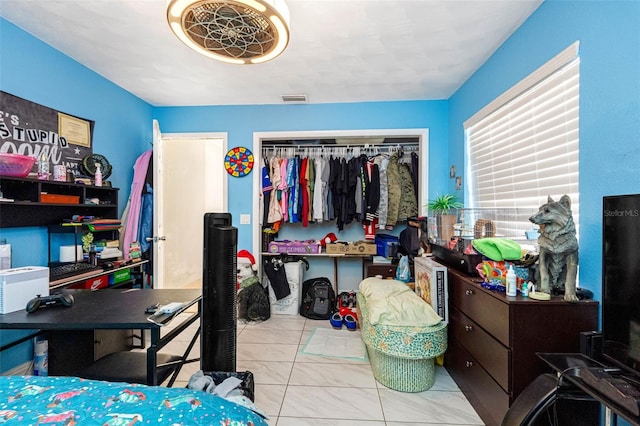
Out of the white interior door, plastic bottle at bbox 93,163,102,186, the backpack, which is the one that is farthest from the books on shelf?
the white interior door

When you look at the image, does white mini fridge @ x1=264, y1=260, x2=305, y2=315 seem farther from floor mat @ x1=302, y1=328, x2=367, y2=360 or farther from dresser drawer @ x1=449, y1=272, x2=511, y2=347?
dresser drawer @ x1=449, y1=272, x2=511, y2=347

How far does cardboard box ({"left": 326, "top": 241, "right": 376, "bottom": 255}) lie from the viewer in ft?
11.3

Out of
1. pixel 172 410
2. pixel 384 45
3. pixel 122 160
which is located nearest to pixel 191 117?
pixel 122 160

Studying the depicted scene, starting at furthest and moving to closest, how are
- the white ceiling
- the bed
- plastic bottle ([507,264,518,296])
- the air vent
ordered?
the air vent < the white ceiling < plastic bottle ([507,264,518,296]) < the bed

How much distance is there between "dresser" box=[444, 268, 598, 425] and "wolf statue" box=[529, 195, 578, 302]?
0.31 ft

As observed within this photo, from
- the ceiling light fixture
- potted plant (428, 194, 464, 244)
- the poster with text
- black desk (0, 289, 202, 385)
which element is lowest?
black desk (0, 289, 202, 385)

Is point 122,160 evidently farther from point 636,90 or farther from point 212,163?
point 636,90

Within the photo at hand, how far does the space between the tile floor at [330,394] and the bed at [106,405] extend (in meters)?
1.00

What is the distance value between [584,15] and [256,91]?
102 inches

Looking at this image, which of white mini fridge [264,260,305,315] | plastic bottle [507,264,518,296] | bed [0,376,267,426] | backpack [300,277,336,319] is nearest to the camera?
bed [0,376,267,426]

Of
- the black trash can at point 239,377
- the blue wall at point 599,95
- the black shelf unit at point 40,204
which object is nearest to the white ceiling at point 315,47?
Result: the blue wall at point 599,95

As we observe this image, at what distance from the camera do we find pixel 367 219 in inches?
133

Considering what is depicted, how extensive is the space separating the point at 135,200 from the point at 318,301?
7.39ft

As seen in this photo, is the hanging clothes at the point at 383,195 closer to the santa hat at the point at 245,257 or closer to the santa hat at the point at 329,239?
the santa hat at the point at 329,239
